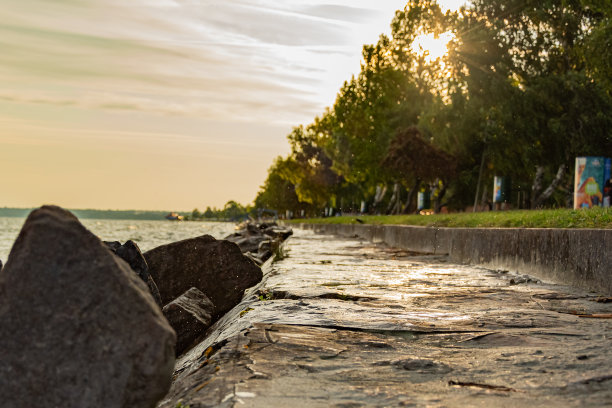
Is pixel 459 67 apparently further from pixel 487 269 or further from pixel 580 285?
pixel 580 285

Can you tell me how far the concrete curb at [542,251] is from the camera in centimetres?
513

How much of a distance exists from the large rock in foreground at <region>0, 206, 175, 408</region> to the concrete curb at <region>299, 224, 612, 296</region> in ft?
13.1

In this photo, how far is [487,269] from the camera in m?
7.46

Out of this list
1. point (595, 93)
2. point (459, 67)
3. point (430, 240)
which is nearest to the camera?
point (430, 240)

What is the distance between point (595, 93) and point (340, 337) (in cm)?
2391

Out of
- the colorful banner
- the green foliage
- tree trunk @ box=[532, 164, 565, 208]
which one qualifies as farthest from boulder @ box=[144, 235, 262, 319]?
tree trunk @ box=[532, 164, 565, 208]

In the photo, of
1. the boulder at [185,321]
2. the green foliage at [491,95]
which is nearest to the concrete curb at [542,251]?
the boulder at [185,321]

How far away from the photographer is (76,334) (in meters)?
2.05

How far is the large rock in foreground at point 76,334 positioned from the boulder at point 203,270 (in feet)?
12.0

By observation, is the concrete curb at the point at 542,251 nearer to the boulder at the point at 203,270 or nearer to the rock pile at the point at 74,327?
the boulder at the point at 203,270

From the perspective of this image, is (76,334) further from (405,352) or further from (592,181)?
(592,181)

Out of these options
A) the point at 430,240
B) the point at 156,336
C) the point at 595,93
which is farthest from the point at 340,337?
the point at 595,93

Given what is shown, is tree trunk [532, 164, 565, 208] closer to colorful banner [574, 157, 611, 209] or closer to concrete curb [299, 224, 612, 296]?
colorful banner [574, 157, 611, 209]

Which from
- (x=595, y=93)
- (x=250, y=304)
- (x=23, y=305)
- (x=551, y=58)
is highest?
(x=551, y=58)
